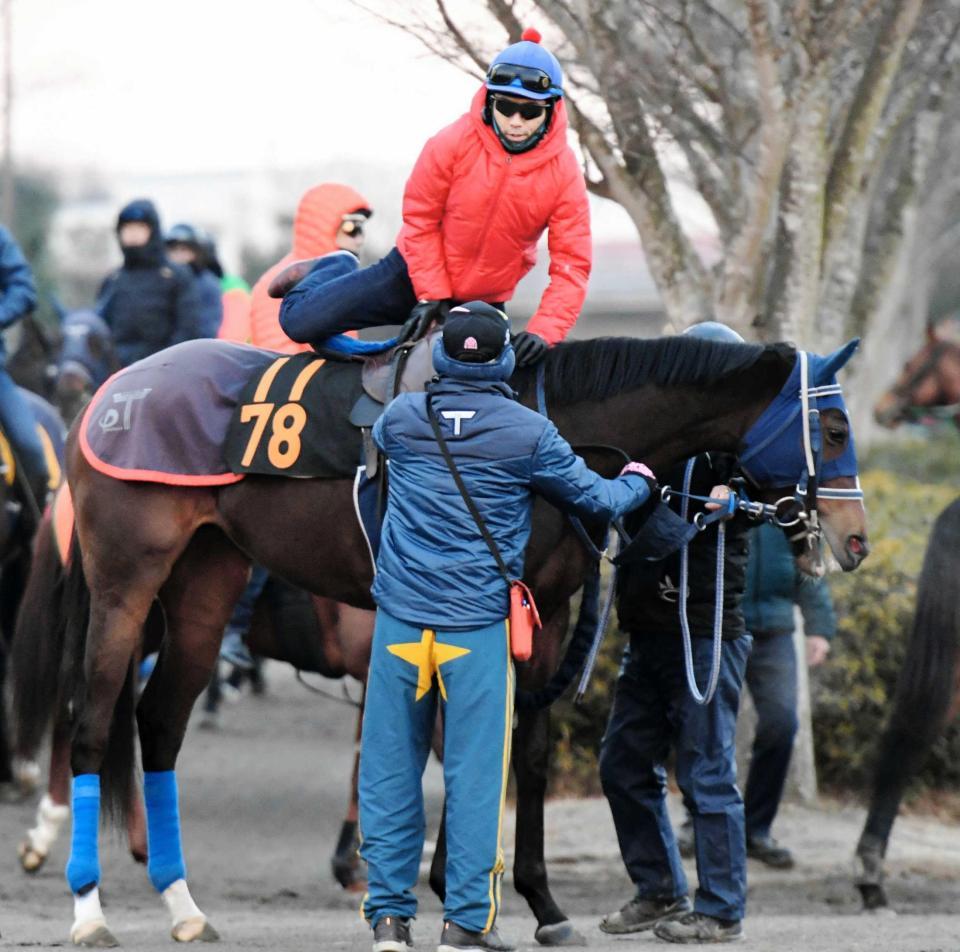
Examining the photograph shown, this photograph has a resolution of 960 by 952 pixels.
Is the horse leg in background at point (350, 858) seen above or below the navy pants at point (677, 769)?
below

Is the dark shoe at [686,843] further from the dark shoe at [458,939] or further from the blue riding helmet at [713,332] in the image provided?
the dark shoe at [458,939]

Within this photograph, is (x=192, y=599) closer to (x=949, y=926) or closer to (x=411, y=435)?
(x=411, y=435)

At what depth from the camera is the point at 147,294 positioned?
11.2m

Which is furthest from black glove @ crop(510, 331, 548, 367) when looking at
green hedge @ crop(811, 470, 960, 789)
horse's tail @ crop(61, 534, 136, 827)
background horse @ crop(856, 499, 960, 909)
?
green hedge @ crop(811, 470, 960, 789)

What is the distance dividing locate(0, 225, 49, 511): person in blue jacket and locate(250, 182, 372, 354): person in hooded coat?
164 centimetres

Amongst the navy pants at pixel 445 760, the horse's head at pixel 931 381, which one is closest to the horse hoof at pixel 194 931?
the navy pants at pixel 445 760

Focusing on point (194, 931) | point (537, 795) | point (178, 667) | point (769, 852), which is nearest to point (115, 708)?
point (178, 667)

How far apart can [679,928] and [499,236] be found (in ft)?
7.85

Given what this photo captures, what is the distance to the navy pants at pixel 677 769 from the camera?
5.89 meters

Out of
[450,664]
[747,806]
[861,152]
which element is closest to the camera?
[450,664]

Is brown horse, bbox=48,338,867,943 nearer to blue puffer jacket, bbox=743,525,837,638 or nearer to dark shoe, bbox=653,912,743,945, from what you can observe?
dark shoe, bbox=653,912,743,945

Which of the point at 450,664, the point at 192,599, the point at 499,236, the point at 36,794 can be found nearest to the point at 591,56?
the point at 499,236

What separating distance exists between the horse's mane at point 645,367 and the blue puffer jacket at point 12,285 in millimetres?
4011

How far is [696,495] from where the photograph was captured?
5895 millimetres
